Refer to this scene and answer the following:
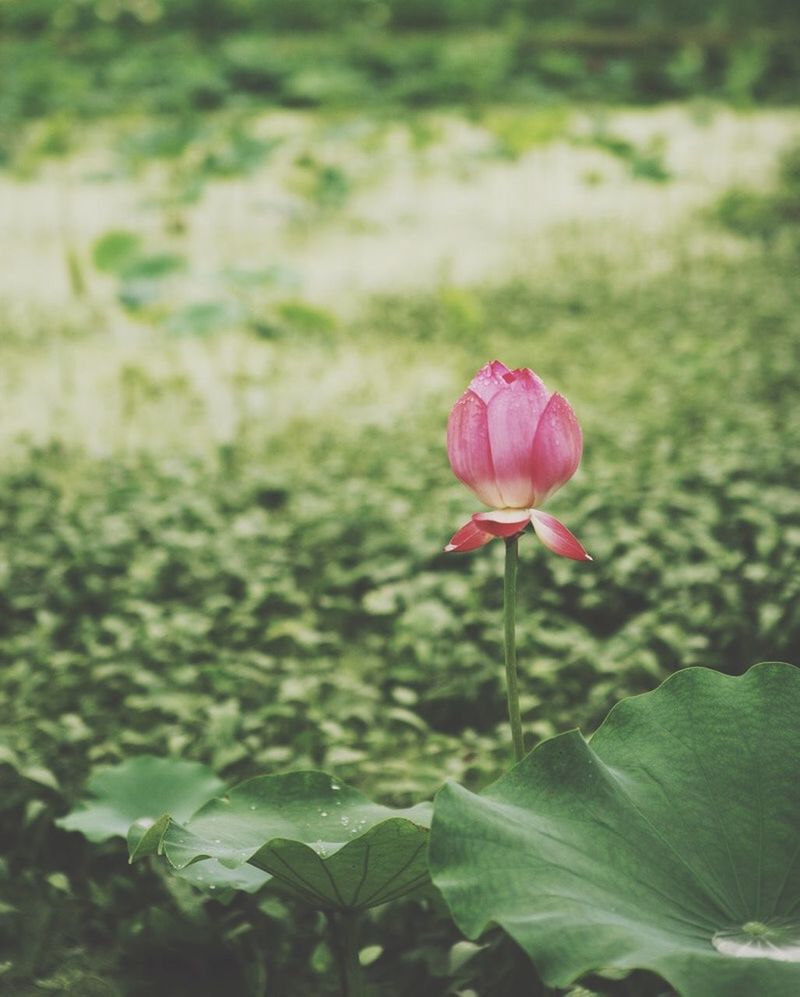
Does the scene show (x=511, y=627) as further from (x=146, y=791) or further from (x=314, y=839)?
(x=146, y=791)

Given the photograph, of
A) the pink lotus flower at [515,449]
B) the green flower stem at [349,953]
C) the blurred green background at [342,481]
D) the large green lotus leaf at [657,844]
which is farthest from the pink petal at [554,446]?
the blurred green background at [342,481]

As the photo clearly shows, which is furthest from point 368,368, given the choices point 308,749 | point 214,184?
point 214,184

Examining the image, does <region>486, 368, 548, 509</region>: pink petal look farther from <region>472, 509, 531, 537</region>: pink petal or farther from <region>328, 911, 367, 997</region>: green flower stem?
<region>328, 911, 367, 997</region>: green flower stem

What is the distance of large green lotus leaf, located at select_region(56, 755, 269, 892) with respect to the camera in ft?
4.68

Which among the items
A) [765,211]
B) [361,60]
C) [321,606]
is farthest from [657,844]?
[361,60]

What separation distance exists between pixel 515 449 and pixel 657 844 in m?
0.42

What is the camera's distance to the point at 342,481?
312cm

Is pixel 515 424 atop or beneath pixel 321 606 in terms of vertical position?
atop

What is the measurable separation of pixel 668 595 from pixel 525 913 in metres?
1.40

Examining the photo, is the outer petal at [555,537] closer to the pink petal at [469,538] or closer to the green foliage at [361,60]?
the pink petal at [469,538]

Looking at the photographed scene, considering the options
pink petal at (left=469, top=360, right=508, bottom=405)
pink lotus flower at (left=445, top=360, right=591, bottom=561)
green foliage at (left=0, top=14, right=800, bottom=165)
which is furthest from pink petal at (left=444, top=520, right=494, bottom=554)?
green foliage at (left=0, top=14, right=800, bottom=165)

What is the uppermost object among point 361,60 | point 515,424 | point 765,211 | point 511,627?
point 361,60

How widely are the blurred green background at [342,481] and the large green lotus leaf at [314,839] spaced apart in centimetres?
27

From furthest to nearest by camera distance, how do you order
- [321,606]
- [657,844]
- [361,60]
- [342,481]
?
[361,60], [342,481], [321,606], [657,844]
